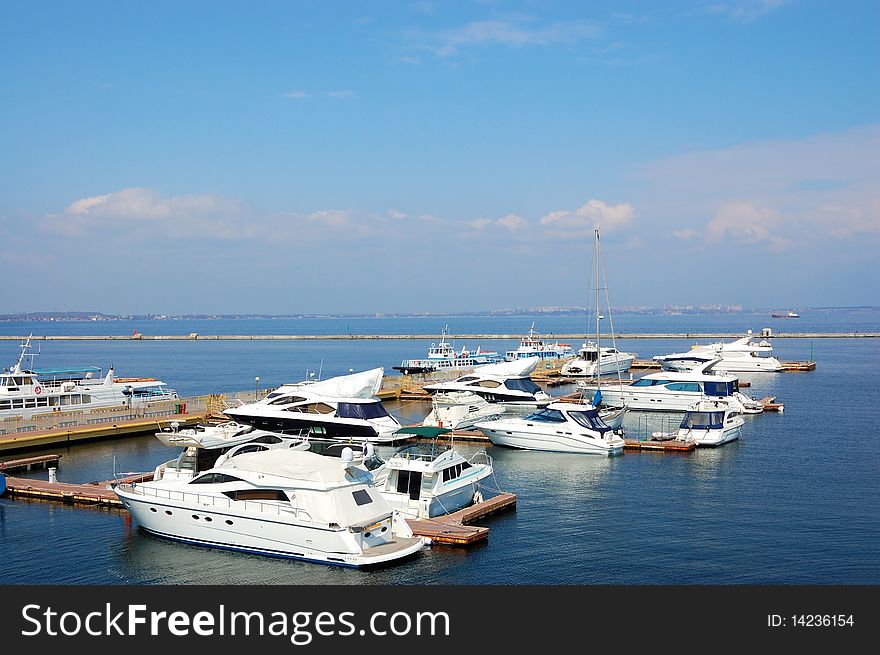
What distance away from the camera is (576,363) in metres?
78.3

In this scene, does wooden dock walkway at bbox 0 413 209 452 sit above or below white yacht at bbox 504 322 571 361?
below

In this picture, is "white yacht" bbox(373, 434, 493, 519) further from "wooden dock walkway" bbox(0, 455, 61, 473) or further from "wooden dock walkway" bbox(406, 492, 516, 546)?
"wooden dock walkway" bbox(0, 455, 61, 473)

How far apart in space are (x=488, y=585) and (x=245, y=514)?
6576 millimetres

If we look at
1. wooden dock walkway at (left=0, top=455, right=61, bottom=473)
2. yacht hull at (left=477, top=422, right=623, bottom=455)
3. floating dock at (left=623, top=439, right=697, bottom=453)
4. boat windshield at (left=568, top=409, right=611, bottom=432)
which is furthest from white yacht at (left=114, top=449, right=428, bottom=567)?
floating dock at (left=623, top=439, right=697, bottom=453)

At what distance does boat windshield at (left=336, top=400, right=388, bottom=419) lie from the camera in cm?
3819

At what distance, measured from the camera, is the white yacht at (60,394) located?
4556 cm

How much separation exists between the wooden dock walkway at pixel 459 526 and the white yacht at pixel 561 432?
1149 centimetres

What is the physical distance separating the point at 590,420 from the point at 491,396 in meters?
13.1

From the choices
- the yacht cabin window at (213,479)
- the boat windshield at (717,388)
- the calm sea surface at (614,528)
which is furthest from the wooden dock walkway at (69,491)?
the boat windshield at (717,388)

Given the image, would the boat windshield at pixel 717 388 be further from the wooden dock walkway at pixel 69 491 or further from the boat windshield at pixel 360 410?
the wooden dock walkway at pixel 69 491

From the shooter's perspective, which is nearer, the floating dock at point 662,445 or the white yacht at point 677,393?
the floating dock at point 662,445

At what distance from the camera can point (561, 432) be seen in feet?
127

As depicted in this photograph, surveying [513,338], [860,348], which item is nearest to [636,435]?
[860,348]

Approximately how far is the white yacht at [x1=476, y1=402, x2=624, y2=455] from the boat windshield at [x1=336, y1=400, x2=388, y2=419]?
5245 mm
